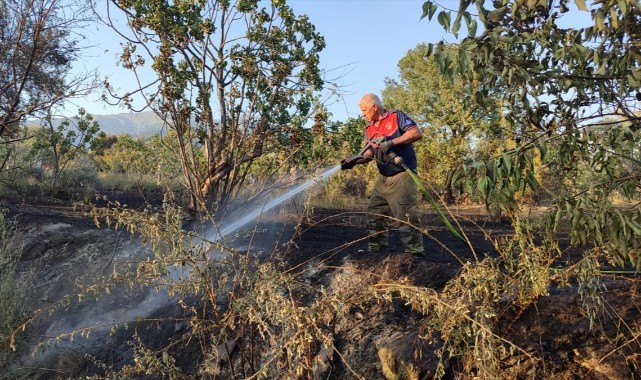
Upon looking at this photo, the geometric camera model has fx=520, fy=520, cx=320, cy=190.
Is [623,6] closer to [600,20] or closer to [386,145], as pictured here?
[600,20]

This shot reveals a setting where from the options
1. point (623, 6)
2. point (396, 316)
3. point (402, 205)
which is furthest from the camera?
point (402, 205)

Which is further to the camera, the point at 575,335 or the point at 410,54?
the point at 410,54

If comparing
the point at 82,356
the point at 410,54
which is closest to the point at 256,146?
the point at 82,356

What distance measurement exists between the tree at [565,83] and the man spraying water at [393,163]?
174 centimetres

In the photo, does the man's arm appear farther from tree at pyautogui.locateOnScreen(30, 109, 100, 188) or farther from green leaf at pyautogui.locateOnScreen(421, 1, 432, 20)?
tree at pyautogui.locateOnScreen(30, 109, 100, 188)

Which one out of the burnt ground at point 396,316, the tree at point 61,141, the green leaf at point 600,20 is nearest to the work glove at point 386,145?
the burnt ground at point 396,316

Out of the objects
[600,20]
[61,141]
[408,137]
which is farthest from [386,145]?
[61,141]

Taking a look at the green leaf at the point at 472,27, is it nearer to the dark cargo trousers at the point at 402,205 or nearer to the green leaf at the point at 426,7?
the green leaf at the point at 426,7

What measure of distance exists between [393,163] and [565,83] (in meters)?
2.35

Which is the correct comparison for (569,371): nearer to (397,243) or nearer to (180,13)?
(397,243)

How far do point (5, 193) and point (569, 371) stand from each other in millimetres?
9231

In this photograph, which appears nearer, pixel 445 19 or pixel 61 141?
pixel 445 19

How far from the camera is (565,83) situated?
7.45 ft

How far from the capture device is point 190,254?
7.85ft
